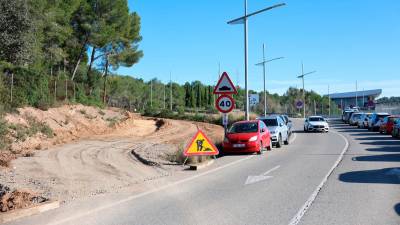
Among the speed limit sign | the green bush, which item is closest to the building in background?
the green bush

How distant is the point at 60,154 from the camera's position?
942 inches

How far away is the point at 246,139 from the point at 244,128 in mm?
1441

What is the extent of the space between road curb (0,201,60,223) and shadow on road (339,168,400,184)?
7.39m

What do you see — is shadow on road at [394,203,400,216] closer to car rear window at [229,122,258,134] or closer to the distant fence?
car rear window at [229,122,258,134]

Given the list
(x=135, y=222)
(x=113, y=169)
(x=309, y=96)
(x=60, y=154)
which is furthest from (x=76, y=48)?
(x=309, y=96)

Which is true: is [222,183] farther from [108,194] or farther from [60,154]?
[60,154]

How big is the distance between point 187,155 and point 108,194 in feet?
19.3

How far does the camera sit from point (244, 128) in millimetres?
22719

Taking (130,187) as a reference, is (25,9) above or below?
above

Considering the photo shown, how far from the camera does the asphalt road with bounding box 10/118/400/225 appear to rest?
844 cm

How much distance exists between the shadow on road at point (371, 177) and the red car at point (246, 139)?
7050 mm

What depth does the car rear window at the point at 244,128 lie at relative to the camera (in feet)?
73.6

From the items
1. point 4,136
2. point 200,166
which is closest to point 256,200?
point 200,166

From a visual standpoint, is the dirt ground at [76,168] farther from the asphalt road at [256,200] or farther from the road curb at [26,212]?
the asphalt road at [256,200]
